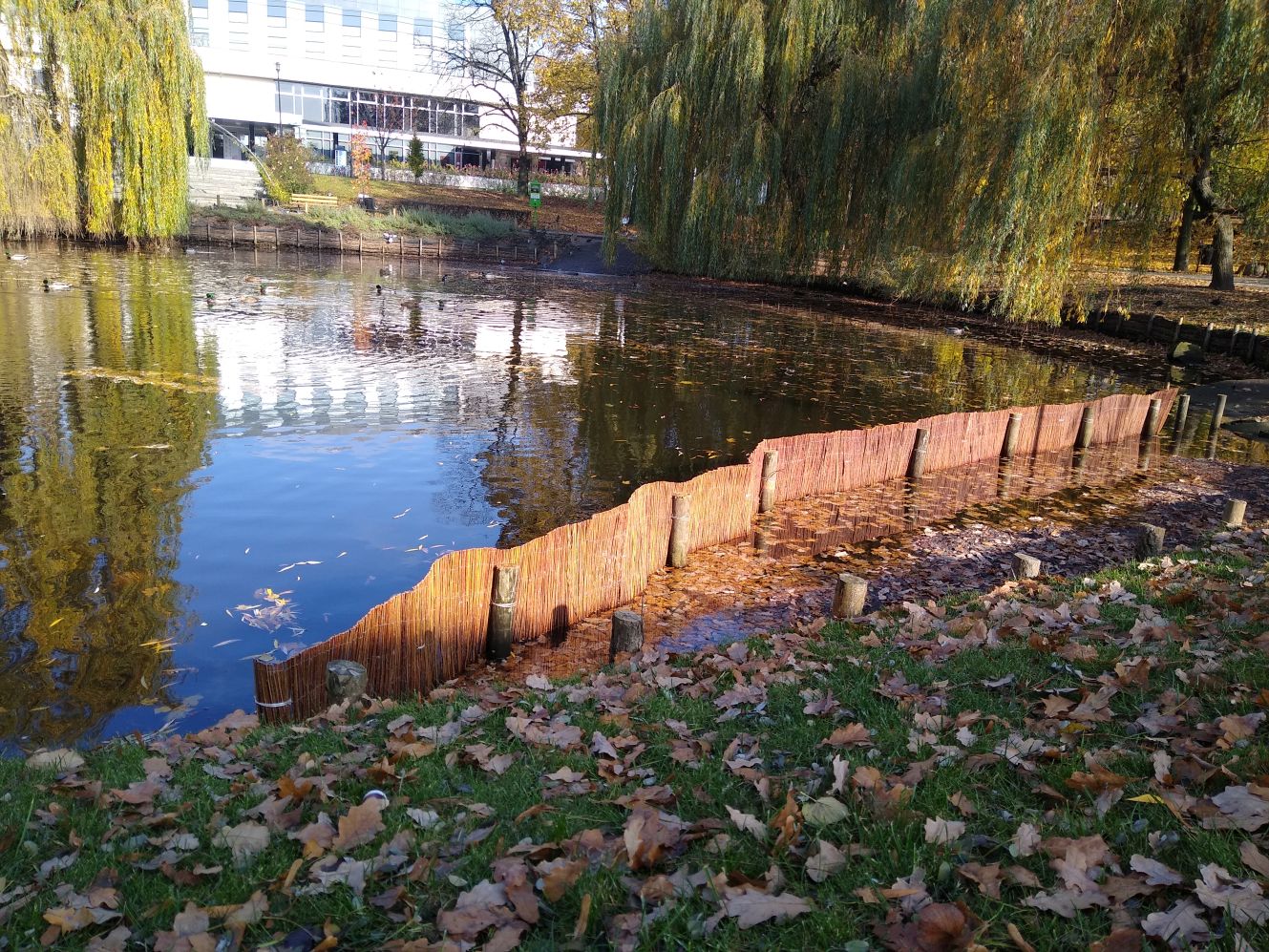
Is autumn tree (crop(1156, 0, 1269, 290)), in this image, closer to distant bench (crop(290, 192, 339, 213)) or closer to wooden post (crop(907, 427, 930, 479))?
wooden post (crop(907, 427, 930, 479))

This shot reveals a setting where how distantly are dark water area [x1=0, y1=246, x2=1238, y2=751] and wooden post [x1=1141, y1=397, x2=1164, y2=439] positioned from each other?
281 centimetres

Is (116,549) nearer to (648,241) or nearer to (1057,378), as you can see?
(1057,378)

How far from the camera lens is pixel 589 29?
5781 centimetres

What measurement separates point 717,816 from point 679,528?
5.91 meters

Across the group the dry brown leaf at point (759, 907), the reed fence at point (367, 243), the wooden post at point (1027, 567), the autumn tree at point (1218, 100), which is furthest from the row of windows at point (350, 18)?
the dry brown leaf at point (759, 907)

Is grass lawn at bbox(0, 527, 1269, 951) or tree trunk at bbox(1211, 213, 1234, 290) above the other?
tree trunk at bbox(1211, 213, 1234, 290)

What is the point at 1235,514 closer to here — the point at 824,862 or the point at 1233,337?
the point at 824,862

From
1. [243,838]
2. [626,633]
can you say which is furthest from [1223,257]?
[243,838]

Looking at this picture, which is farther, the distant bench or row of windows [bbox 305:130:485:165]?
row of windows [bbox 305:130:485:165]

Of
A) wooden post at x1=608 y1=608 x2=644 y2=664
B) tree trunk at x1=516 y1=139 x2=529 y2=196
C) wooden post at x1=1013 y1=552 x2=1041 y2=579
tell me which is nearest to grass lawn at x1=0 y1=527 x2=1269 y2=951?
wooden post at x1=608 y1=608 x2=644 y2=664

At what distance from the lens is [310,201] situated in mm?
51531

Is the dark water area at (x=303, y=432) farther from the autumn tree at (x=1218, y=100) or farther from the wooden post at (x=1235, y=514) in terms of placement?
the autumn tree at (x=1218, y=100)

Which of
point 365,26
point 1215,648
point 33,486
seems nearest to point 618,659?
point 1215,648

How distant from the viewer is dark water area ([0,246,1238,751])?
786 cm
